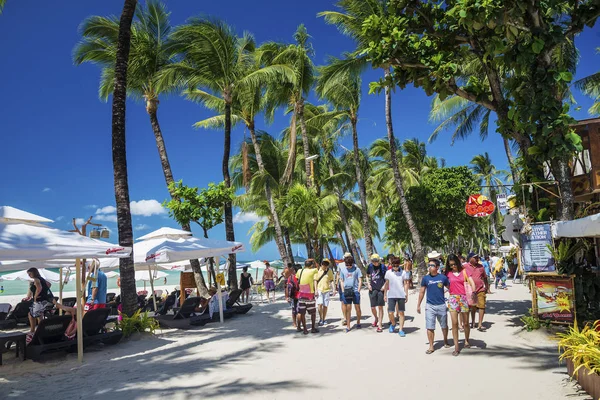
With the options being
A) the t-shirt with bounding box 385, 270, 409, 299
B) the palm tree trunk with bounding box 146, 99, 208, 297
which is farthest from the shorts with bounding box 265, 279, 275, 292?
the t-shirt with bounding box 385, 270, 409, 299

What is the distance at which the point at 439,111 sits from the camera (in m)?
24.8

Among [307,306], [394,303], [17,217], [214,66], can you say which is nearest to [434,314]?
[394,303]

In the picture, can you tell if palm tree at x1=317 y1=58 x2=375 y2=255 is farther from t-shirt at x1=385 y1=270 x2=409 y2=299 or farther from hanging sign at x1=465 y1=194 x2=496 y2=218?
t-shirt at x1=385 y1=270 x2=409 y2=299

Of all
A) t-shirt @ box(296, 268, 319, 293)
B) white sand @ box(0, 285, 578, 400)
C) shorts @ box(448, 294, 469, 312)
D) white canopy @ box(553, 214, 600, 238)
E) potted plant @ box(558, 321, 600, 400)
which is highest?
white canopy @ box(553, 214, 600, 238)

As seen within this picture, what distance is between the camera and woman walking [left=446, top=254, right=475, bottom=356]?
7133 millimetres

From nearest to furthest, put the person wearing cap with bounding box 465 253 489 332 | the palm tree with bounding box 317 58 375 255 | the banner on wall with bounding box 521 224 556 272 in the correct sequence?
the banner on wall with bounding box 521 224 556 272, the person wearing cap with bounding box 465 253 489 332, the palm tree with bounding box 317 58 375 255

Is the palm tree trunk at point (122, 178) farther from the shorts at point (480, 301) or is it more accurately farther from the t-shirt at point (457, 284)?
the shorts at point (480, 301)

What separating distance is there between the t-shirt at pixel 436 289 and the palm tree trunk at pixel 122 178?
725 cm

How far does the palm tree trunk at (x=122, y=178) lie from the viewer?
10891 mm

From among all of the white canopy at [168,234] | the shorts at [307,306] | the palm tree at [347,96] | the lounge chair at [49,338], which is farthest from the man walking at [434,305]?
the palm tree at [347,96]

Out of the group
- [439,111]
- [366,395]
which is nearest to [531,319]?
[366,395]

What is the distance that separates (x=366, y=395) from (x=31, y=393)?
4.61 meters

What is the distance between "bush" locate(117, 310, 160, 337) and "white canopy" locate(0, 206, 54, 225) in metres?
2.96

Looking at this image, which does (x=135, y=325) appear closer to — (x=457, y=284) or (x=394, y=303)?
(x=394, y=303)
